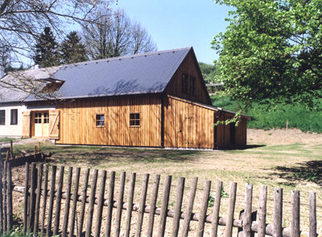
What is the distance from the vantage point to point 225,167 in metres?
11.0

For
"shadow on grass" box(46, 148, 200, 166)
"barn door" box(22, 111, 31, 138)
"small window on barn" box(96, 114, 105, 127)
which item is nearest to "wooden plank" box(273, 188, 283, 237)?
"shadow on grass" box(46, 148, 200, 166)

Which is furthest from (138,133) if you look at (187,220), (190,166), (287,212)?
(187,220)

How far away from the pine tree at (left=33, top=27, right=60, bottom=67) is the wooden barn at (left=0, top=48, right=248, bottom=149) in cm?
473

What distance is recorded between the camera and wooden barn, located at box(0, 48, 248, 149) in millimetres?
18328

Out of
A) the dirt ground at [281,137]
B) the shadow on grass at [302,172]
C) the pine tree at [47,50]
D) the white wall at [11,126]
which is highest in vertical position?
the pine tree at [47,50]

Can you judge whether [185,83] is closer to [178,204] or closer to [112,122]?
[112,122]

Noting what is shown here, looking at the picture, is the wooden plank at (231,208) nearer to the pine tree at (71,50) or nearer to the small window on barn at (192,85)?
the pine tree at (71,50)

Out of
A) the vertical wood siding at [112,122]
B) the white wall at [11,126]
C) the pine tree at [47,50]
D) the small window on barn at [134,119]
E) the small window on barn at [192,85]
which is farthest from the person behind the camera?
the white wall at [11,126]

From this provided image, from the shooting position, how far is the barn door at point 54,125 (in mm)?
22297

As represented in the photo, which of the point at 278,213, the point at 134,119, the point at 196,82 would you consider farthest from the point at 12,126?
the point at 278,213

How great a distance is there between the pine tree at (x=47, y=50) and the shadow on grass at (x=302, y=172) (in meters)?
9.52

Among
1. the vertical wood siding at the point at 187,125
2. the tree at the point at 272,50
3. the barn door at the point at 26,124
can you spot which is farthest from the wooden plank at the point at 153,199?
the barn door at the point at 26,124

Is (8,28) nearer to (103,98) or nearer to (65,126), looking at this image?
(103,98)

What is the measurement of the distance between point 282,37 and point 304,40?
0.88 metres
